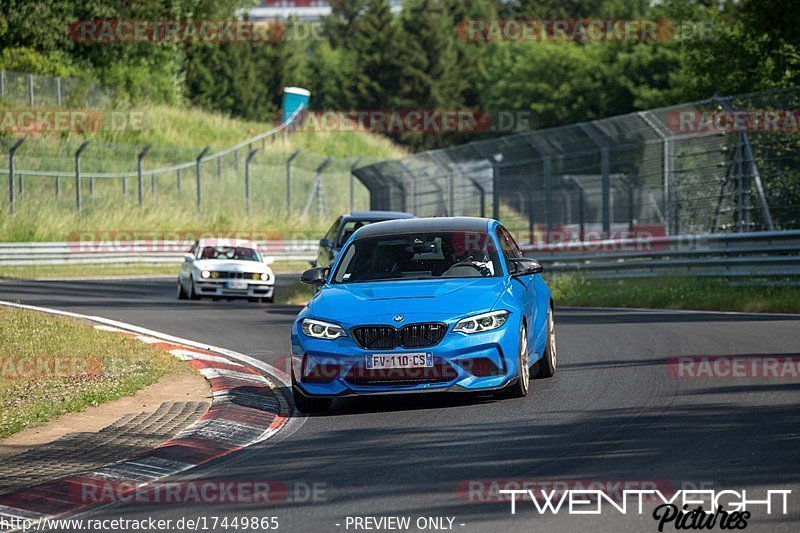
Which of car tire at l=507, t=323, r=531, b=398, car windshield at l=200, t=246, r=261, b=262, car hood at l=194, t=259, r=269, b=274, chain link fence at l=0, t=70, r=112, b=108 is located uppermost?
chain link fence at l=0, t=70, r=112, b=108

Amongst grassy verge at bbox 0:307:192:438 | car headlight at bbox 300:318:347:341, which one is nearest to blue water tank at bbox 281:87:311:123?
grassy verge at bbox 0:307:192:438

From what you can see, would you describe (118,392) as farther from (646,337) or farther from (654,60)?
(654,60)

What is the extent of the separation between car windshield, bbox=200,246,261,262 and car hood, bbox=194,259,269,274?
0.47 metres

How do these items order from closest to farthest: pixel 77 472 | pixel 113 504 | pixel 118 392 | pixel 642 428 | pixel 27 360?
1. pixel 113 504
2. pixel 77 472
3. pixel 642 428
4. pixel 118 392
5. pixel 27 360

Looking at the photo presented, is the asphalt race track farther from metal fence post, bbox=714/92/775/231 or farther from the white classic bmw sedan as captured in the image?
the white classic bmw sedan

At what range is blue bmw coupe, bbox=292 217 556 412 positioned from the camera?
1022 centimetres

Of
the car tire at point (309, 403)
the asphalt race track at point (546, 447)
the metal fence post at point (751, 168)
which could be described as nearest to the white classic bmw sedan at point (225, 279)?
the metal fence post at point (751, 168)

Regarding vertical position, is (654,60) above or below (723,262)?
above

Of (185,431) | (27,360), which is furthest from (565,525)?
(27,360)

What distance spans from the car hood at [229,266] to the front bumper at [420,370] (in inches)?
620

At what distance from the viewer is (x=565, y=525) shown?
6492 millimetres

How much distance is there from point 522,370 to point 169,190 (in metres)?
39.6

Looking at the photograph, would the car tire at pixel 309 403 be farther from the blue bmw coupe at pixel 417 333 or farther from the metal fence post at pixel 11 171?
the metal fence post at pixel 11 171

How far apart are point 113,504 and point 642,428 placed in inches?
140
